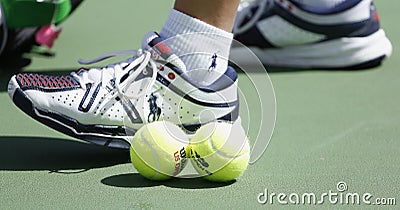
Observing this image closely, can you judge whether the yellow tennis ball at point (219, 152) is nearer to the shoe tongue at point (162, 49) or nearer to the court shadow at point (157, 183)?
the court shadow at point (157, 183)

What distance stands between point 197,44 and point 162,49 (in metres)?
0.08

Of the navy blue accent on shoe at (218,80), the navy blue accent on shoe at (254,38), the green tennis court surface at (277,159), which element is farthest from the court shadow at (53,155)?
the navy blue accent on shoe at (254,38)

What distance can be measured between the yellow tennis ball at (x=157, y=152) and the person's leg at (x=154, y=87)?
0.14 meters

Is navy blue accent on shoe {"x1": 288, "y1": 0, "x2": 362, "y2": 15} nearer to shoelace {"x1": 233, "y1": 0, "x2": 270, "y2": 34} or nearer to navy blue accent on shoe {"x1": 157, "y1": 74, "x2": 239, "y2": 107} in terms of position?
shoelace {"x1": 233, "y1": 0, "x2": 270, "y2": 34}

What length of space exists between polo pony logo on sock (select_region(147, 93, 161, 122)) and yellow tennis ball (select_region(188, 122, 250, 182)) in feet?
0.54

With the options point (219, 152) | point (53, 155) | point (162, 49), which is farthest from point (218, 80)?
point (53, 155)

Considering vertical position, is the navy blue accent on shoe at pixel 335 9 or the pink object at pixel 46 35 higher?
the navy blue accent on shoe at pixel 335 9

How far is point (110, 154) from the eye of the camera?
1776 millimetres

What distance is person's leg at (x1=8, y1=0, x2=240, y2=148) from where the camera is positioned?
167cm

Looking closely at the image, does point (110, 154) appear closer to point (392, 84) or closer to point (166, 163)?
point (166, 163)

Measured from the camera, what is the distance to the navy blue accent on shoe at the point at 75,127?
165 centimetres

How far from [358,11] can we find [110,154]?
48.9 inches

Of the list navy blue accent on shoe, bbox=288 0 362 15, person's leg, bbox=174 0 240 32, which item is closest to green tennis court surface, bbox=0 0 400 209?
navy blue accent on shoe, bbox=288 0 362 15

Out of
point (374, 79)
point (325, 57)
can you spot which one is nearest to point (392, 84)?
point (374, 79)
